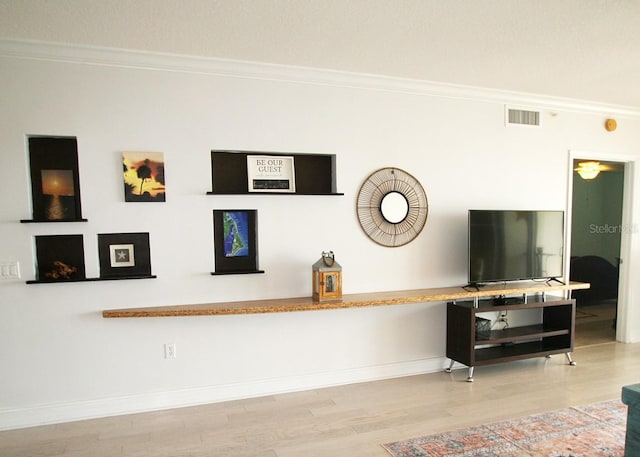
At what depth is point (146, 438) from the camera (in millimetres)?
2697

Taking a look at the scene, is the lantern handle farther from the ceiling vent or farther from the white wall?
the ceiling vent

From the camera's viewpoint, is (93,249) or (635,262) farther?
(635,262)

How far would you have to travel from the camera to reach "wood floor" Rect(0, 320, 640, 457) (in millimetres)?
2582

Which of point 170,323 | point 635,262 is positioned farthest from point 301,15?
point 635,262

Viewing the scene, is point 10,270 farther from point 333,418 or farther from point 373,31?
point 373,31

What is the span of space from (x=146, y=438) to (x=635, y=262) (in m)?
5.29

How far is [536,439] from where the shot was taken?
2646mm

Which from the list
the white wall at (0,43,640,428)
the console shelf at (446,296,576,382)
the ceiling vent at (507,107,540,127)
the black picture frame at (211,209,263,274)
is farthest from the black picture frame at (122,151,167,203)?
the ceiling vent at (507,107,540,127)

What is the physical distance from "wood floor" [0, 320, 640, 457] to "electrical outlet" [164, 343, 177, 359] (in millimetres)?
398

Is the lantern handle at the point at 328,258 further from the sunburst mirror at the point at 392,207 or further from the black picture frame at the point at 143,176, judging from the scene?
the black picture frame at the point at 143,176

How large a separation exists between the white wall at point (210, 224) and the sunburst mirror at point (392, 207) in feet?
0.24

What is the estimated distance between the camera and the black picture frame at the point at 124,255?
298cm

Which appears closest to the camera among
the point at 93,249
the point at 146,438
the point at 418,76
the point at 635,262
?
the point at 146,438

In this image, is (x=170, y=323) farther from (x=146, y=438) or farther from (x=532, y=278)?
(x=532, y=278)
